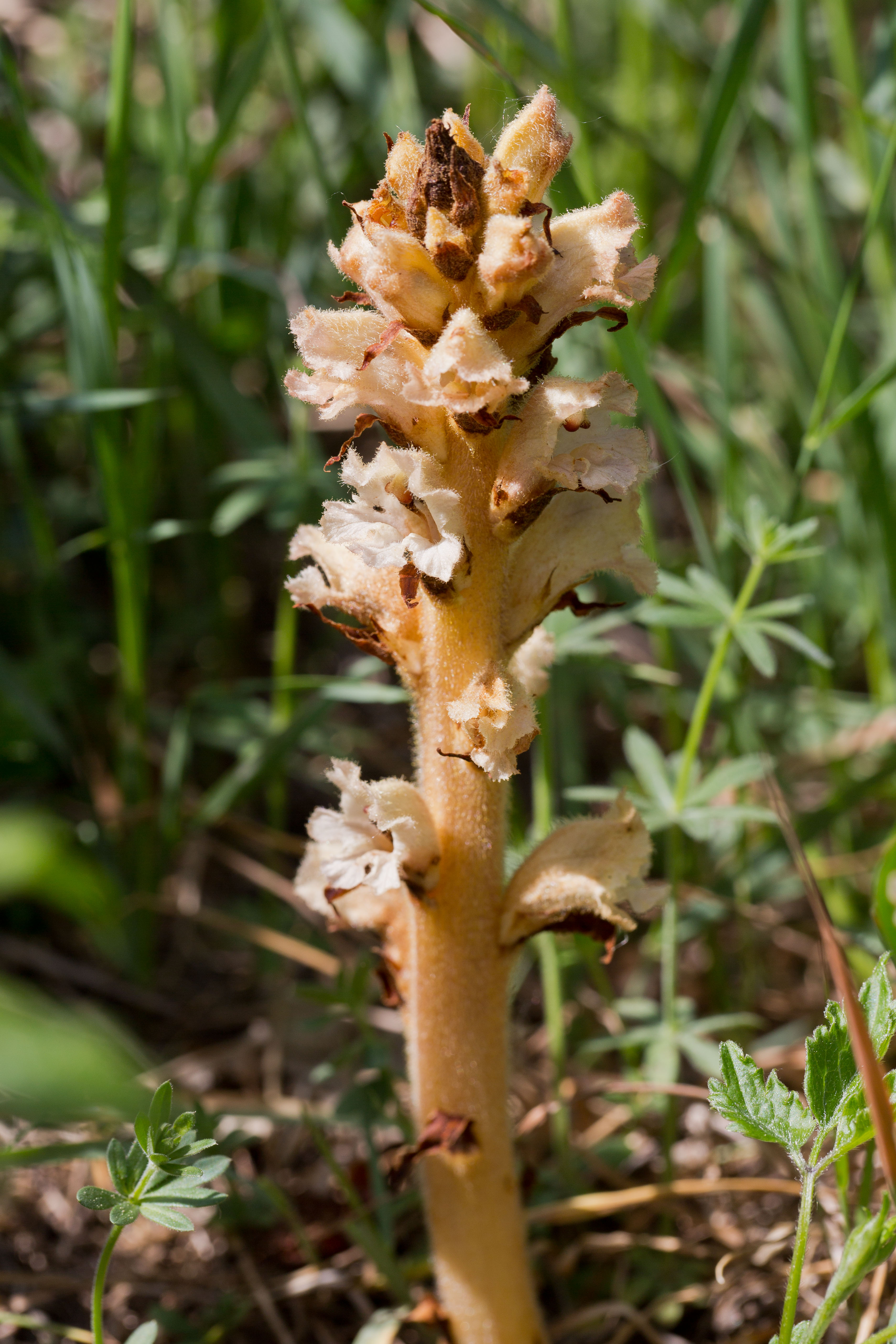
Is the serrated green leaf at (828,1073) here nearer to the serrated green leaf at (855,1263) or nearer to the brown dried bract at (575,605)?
the serrated green leaf at (855,1263)

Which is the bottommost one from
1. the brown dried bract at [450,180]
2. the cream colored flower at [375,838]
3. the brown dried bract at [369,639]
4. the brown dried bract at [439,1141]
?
the brown dried bract at [439,1141]

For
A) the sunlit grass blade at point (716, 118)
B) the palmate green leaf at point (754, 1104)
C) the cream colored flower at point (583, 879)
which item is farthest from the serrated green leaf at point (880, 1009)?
the sunlit grass blade at point (716, 118)

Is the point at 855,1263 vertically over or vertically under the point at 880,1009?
under

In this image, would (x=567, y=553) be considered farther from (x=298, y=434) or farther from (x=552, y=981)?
(x=298, y=434)

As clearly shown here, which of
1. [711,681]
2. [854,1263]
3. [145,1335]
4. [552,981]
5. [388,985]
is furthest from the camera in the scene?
[552,981]

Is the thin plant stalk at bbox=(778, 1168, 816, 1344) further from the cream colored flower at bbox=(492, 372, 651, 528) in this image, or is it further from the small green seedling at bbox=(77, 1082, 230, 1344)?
the cream colored flower at bbox=(492, 372, 651, 528)

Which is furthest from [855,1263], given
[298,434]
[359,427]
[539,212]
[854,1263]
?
[298,434]
